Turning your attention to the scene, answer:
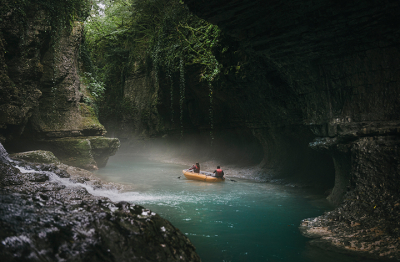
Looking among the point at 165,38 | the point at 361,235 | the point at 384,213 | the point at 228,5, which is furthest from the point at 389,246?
the point at 165,38

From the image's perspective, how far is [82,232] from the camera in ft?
7.93

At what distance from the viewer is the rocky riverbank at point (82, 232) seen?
2.09m

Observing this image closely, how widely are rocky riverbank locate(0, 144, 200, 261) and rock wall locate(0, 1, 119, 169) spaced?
7656 millimetres

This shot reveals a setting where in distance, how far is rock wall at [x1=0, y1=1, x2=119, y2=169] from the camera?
28.9 feet

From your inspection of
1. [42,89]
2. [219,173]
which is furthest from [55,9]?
[219,173]

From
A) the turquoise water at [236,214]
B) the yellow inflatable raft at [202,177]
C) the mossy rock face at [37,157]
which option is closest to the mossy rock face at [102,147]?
the turquoise water at [236,214]

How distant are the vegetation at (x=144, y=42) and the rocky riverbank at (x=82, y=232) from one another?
9.00 metres

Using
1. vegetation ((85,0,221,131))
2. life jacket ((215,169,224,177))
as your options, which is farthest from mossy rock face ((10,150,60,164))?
vegetation ((85,0,221,131))

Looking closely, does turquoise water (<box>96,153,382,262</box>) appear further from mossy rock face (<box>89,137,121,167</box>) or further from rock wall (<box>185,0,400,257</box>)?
mossy rock face (<box>89,137,121,167</box>)

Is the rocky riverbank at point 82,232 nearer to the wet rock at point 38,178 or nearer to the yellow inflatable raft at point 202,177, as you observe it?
the wet rock at point 38,178

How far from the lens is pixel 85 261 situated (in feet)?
6.97

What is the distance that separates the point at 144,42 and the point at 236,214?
60.2ft

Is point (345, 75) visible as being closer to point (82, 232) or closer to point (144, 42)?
point (82, 232)

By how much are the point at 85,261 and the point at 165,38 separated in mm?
15118
